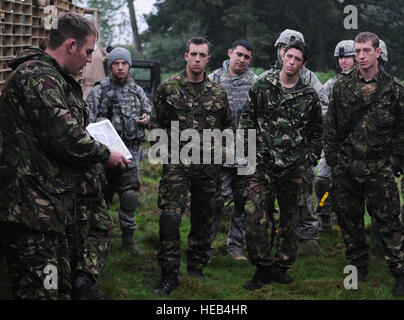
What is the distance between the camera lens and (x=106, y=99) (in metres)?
7.09

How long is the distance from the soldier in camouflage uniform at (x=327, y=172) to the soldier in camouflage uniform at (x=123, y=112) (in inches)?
92.3

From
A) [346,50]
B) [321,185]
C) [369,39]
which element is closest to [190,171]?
[369,39]

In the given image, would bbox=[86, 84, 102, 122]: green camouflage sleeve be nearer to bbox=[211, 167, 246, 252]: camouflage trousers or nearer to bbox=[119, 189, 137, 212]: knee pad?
bbox=[119, 189, 137, 212]: knee pad

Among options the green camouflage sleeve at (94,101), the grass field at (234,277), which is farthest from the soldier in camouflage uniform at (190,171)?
the green camouflage sleeve at (94,101)

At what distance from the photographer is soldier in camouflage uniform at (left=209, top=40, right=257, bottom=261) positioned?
725cm

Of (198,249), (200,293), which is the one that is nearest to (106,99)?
(198,249)

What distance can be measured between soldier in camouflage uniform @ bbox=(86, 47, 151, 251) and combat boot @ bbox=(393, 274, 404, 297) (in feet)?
9.57

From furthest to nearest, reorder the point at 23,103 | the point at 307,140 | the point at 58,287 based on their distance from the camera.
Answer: the point at 307,140 < the point at 58,287 < the point at 23,103

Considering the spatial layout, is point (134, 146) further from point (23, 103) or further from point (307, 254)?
point (23, 103)

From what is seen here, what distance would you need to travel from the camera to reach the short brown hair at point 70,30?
165 inches

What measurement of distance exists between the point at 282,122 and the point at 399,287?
187cm

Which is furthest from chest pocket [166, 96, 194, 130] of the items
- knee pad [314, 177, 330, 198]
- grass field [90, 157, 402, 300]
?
knee pad [314, 177, 330, 198]

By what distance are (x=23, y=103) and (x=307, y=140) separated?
125 inches

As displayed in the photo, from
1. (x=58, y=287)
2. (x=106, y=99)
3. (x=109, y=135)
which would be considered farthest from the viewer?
(x=106, y=99)
